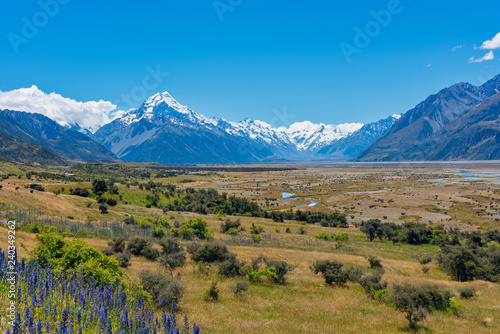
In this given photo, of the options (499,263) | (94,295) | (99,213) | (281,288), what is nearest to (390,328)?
(281,288)

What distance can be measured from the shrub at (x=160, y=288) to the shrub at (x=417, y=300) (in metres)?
14.1

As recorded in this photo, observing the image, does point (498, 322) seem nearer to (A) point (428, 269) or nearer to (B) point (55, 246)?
(A) point (428, 269)

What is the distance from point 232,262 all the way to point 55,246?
13.5 metres

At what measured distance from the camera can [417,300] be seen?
1744 cm

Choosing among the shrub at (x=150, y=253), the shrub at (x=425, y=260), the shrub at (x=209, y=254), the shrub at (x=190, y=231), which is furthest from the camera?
the shrub at (x=190, y=231)

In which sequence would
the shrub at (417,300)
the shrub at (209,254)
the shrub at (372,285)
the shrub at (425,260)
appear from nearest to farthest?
the shrub at (417,300) → the shrub at (372,285) → the shrub at (209,254) → the shrub at (425,260)

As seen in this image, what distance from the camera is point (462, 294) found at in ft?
75.7

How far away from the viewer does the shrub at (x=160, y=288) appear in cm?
1486

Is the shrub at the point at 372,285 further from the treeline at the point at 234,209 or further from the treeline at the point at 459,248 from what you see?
the treeline at the point at 234,209

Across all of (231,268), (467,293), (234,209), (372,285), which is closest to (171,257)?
(231,268)

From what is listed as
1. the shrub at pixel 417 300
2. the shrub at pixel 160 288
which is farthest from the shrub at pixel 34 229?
the shrub at pixel 417 300

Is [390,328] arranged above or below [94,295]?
below

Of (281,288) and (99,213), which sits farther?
(99,213)

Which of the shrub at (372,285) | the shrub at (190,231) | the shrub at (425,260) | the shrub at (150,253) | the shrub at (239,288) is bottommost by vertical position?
the shrub at (425,260)
